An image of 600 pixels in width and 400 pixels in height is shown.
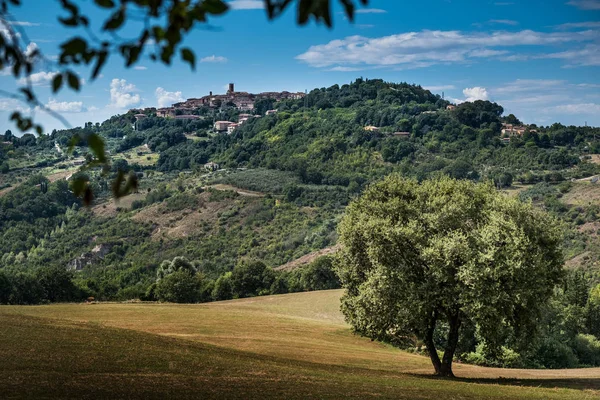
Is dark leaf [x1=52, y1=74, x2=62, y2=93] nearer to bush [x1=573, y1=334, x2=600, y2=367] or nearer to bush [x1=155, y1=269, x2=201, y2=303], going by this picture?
bush [x1=573, y1=334, x2=600, y2=367]

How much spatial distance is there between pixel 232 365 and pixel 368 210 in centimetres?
1256

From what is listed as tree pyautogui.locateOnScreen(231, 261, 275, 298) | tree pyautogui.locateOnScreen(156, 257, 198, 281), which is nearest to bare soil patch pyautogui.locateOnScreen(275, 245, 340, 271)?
tree pyautogui.locateOnScreen(231, 261, 275, 298)

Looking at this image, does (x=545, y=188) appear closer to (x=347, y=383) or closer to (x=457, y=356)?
(x=457, y=356)

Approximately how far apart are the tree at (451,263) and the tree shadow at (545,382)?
169 cm

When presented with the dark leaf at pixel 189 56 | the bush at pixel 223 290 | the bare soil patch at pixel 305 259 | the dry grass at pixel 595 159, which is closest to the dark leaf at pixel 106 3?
the dark leaf at pixel 189 56

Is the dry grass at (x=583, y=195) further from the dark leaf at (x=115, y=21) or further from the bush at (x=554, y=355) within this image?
the dark leaf at (x=115, y=21)

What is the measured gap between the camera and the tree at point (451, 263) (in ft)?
99.0

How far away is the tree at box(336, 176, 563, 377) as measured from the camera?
30.2 metres

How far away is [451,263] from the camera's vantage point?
1209 inches

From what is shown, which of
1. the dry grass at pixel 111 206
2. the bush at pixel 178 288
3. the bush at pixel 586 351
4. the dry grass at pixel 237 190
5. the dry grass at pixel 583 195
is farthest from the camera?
the dry grass at pixel 111 206

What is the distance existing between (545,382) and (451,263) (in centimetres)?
918

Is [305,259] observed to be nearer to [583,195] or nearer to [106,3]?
[583,195]

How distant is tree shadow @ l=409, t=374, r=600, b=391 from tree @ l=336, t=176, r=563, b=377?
5.53ft

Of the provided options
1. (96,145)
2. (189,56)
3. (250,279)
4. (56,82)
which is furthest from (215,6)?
(250,279)
